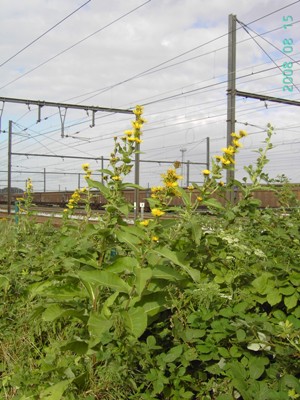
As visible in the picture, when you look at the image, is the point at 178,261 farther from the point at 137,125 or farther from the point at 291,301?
the point at 137,125

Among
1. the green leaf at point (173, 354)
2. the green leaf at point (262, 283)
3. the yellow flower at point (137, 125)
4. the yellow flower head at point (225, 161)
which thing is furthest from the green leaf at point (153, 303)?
the yellow flower at point (137, 125)

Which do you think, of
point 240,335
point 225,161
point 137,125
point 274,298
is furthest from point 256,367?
point 137,125

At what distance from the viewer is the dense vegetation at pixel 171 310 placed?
7.55 ft

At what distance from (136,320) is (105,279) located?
31 centimetres

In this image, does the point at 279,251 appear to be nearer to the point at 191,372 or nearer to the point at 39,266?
the point at 191,372

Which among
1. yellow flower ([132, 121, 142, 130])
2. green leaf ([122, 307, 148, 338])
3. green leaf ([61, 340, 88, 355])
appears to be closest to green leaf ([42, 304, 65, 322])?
green leaf ([61, 340, 88, 355])

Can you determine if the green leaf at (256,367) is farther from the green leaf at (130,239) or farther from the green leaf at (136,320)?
the green leaf at (130,239)

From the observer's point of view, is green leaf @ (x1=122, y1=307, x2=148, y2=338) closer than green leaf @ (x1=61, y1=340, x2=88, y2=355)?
Yes

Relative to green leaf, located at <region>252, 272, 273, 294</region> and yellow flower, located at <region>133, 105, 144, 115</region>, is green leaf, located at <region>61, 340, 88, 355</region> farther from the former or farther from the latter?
yellow flower, located at <region>133, 105, 144, 115</region>

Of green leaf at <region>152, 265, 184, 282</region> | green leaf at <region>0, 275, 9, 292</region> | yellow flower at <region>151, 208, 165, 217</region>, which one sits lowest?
green leaf at <region>0, 275, 9, 292</region>

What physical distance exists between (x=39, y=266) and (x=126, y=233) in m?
1.52

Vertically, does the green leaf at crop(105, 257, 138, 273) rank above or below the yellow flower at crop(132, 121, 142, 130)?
below

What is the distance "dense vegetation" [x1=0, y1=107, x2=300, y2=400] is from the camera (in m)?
2.30

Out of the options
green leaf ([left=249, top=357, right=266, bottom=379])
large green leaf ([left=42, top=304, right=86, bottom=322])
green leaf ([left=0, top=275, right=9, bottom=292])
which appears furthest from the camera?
green leaf ([left=0, top=275, right=9, bottom=292])
